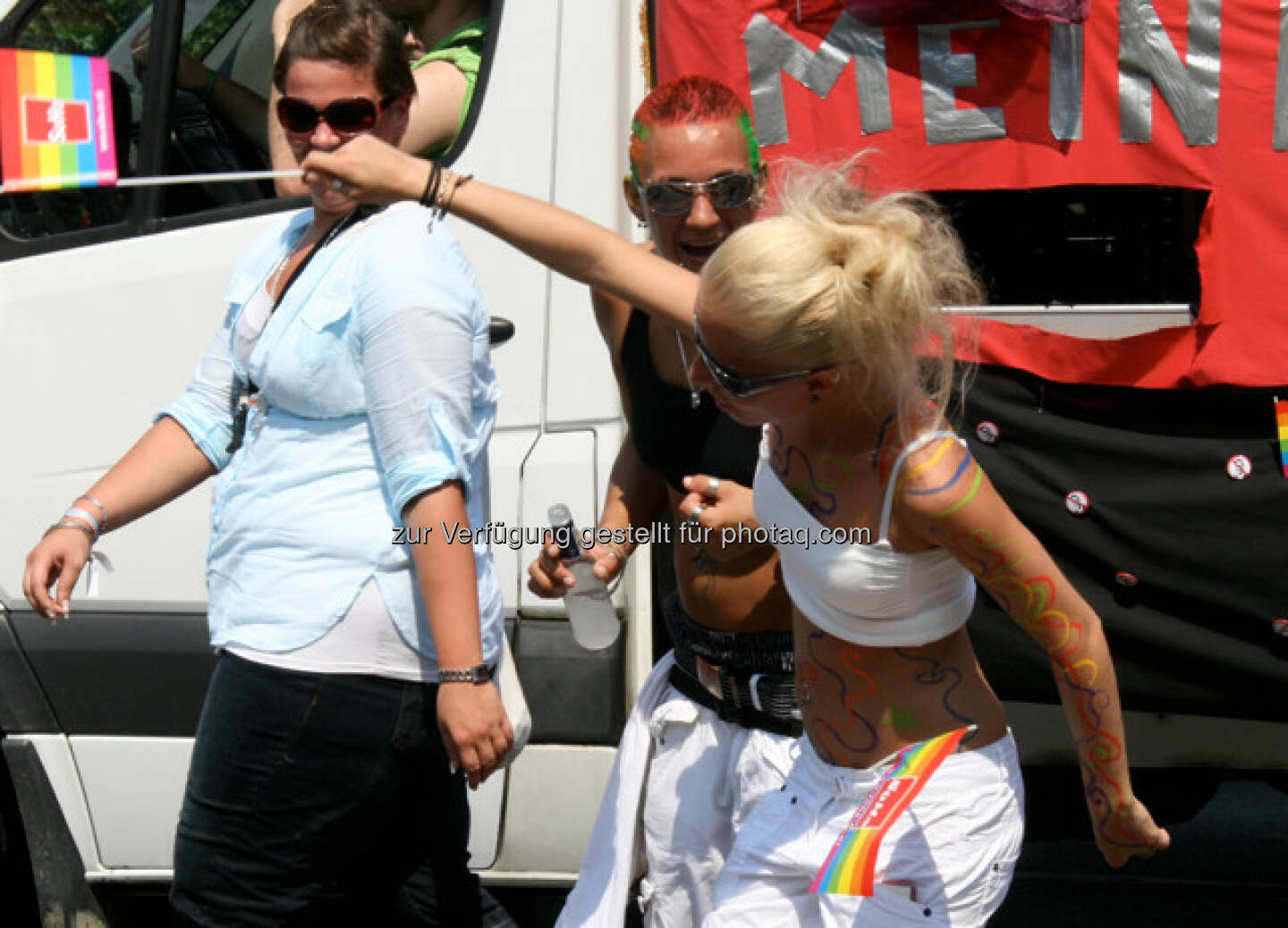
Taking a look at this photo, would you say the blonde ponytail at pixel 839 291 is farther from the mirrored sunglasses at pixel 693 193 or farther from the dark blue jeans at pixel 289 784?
the dark blue jeans at pixel 289 784

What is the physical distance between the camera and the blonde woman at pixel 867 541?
2125 mm

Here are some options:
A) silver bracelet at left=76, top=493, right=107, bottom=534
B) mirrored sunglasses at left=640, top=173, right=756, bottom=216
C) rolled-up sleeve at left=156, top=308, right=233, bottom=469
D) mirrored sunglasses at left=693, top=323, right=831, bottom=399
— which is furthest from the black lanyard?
mirrored sunglasses at left=693, top=323, right=831, bottom=399

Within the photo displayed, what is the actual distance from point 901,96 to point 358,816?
182 centimetres

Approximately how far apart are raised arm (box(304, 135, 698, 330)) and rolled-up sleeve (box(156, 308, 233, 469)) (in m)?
0.68

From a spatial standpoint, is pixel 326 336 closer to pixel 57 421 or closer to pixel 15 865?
pixel 57 421

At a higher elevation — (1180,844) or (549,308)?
(549,308)

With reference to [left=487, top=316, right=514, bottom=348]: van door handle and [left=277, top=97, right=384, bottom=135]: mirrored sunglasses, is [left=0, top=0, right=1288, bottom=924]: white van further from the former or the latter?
[left=277, top=97, right=384, bottom=135]: mirrored sunglasses

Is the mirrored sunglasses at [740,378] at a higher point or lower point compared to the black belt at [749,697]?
higher

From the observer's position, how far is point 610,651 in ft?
11.1

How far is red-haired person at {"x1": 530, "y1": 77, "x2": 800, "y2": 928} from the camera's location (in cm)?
268

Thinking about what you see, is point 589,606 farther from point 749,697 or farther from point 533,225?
point 533,225

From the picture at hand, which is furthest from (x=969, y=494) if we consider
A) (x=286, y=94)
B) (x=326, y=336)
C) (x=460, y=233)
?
(x=460, y=233)

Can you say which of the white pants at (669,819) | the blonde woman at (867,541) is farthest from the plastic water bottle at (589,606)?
the blonde woman at (867,541)

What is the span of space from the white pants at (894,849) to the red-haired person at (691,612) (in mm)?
230
